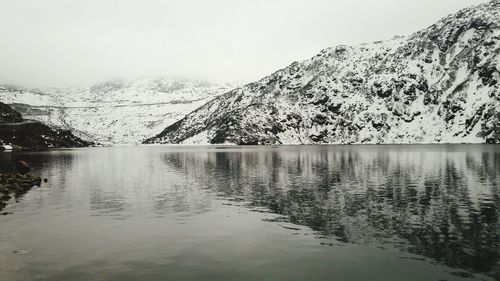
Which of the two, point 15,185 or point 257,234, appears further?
point 15,185

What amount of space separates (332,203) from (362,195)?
8200 millimetres

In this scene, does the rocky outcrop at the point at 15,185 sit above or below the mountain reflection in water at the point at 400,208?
above

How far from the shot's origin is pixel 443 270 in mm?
26391

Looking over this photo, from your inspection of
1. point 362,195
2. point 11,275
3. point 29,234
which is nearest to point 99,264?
point 11,275

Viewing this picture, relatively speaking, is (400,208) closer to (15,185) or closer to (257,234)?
(257,234)

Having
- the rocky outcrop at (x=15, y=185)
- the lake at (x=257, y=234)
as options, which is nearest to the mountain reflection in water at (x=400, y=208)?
the lake at (x=257, y=234)

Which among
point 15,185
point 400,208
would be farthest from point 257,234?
point 15,185

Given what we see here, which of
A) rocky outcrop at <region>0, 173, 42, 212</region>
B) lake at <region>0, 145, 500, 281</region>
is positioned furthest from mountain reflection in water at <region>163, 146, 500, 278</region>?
rocky outcrop at <region>0, 173, 42, 212</region>

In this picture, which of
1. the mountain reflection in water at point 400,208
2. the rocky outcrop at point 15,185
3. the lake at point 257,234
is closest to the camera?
the lake at point 257,234

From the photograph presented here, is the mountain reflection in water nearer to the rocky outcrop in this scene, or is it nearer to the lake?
the lake

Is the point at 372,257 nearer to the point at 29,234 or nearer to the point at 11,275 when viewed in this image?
the point at 11,275

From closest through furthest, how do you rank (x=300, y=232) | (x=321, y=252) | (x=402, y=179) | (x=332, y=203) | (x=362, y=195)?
(x=321, y=252) < (x=300, y=232) < (x=332, y=203) < (x=362, y=195) < (x=402, y=179)

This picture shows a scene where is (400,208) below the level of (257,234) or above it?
above

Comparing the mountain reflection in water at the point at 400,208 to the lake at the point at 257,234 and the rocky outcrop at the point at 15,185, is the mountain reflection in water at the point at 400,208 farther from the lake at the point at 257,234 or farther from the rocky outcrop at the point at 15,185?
the rocky outcrop at the point at 15,185
